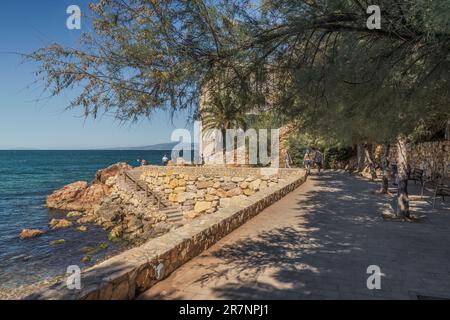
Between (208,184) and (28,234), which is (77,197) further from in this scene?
(208,184)

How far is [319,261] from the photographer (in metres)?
5.09

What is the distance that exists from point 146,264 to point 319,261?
104 inches

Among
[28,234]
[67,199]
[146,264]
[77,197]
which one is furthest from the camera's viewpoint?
[77,197]

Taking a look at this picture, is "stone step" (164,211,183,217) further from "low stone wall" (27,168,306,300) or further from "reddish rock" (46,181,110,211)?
"low stone wall" (27,168,306,300)

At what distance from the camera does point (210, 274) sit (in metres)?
4.56

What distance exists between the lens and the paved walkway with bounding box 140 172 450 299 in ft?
13.2

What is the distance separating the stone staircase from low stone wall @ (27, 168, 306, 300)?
36.6 feet

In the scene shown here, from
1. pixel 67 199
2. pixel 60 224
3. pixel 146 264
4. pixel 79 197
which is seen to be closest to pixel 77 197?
pixel 79 197

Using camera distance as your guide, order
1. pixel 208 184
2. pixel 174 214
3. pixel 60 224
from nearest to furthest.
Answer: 1. pixel 174 214
2. pixel 60 224
3. pixel 208 184

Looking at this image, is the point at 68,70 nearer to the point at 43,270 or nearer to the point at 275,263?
the point at 275,263

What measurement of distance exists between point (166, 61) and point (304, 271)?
338 cm

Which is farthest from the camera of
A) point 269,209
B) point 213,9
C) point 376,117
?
point 269,209

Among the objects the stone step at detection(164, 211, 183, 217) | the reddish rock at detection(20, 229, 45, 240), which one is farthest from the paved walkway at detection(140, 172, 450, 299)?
the reddish rock at detection(20, 229, 45, 240)
